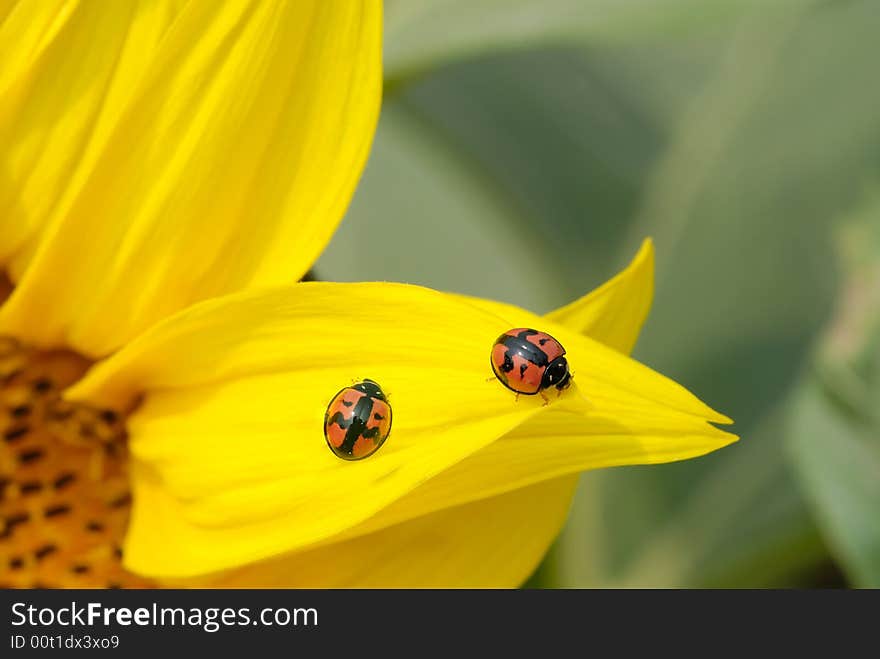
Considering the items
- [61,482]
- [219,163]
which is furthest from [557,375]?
[61,482]

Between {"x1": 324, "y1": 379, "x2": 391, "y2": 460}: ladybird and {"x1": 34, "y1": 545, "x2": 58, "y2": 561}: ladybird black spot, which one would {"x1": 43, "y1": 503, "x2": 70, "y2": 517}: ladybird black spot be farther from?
{"x1": 324, "y1": 379, "x2": 391, "y2": 460}: ladybird

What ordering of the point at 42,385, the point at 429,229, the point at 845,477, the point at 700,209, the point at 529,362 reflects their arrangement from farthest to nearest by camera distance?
the point at 429,229 → the point at 700,209 → the point at 845,477 → the point at 42,385 → the point at 529,362

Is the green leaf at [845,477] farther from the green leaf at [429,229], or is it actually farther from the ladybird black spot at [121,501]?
the ladybird black spot at [121,501]

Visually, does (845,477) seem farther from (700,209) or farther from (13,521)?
(13,521)

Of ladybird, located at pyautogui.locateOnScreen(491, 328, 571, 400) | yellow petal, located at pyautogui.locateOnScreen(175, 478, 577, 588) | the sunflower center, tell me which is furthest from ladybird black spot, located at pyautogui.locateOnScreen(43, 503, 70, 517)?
ladybird, located at pyautogui.locateOnScreen(491, 328, 571, 400)

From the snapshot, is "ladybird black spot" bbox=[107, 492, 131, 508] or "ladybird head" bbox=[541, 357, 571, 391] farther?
"ladybird black spot" bbox=[107, 492, 131, 508]

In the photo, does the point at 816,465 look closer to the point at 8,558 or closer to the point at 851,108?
the point at 851,108
